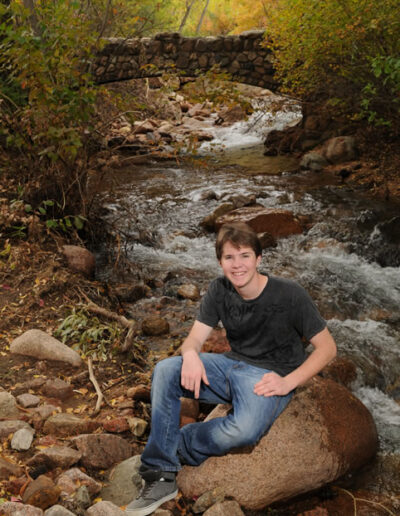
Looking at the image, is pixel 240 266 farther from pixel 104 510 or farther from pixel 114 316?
pixel 114 316

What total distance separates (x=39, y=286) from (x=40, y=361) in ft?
4.04

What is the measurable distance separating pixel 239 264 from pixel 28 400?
179 cm

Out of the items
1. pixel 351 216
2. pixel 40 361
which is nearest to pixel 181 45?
pixel 351 216

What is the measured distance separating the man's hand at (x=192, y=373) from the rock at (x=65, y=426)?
783mm

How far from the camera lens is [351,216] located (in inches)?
346

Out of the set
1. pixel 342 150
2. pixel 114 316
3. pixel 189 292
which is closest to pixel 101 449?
pixel 114 316

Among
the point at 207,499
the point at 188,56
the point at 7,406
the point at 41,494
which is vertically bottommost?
the point at 207,499

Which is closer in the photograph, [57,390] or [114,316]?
[57,390]

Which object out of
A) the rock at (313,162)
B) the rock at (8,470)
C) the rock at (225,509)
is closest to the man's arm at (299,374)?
the rock at (225,509)

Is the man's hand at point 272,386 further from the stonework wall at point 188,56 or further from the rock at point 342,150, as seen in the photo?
the stonework wall at point 188,56

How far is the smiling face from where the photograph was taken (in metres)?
2.83

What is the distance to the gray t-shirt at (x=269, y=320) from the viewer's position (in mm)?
2826

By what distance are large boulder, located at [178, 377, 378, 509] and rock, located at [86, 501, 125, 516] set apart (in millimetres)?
514

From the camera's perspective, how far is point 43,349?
4004mm
